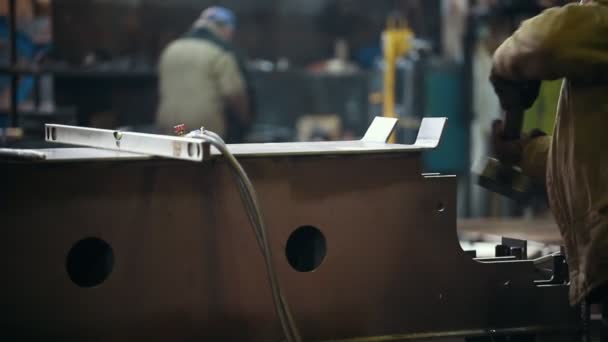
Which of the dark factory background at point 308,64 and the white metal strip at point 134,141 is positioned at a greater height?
the dark factory background at point 308,64

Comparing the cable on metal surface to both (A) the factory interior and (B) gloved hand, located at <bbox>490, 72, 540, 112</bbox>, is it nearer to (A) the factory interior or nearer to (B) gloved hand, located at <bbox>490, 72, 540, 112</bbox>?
(A) the factory interior

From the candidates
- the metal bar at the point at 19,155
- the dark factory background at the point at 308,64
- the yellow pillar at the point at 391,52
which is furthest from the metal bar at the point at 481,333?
the yellow pillar at the point at 391,52

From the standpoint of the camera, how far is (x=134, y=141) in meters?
1.56

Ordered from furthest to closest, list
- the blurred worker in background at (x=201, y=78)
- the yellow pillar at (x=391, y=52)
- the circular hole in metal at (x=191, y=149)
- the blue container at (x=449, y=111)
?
the blue container at (x=449, y=111), the yellow pillar at (x=391, y=52), the blurred worker in background at (x=201, y=78), the circular hole in metal at (x=191, y=149)

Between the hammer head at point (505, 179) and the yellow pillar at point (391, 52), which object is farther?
the yellow pillar at point (391, 52)

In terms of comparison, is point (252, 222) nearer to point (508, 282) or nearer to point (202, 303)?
point (202, 303)

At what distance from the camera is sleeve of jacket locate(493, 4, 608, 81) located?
1617mm

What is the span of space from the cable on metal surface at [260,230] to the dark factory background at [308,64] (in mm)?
3225

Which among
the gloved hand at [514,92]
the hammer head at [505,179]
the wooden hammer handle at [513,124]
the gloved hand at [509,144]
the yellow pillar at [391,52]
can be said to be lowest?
the hammer head at [505,179]

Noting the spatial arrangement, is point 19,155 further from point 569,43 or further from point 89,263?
point 569,43

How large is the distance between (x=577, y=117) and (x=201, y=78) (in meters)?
3.78

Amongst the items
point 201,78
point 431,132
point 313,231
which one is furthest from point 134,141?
point 201,78

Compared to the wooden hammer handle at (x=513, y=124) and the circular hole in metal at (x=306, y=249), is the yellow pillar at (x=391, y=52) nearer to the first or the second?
the wooden hammer handle at (x=513, y=124)

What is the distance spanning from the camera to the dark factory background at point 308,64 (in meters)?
5.89
